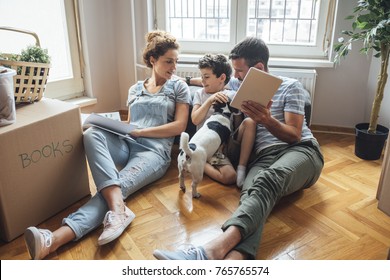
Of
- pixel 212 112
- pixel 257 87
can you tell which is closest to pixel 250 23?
pixel 212 112

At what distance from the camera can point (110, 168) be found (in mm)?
1504

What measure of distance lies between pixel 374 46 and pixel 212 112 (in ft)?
3.20

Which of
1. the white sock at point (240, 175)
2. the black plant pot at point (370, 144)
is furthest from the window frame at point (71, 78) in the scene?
→ the black plant pot at point (370, 144)

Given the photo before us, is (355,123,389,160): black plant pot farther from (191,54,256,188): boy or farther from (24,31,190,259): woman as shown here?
(24,31,190,259): woman

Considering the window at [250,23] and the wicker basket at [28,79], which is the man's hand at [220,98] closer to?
the wicker basket at [28,79]

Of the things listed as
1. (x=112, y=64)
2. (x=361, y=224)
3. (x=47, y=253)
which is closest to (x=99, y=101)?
(x=112, y=64)

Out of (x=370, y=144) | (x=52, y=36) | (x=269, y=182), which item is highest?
(x=52, y=36)

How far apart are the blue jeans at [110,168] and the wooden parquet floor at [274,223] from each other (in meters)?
0.07

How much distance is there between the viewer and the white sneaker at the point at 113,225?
4.32ft

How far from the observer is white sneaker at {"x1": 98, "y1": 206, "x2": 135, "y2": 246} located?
1.32 meters

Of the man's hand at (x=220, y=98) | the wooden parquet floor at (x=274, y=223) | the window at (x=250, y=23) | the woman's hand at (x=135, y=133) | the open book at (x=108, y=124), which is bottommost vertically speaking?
the wooden parquet floor at (x=274, y=223)

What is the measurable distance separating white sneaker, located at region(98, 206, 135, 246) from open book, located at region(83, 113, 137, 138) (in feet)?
1.39

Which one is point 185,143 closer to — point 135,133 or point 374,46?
point 135,133
